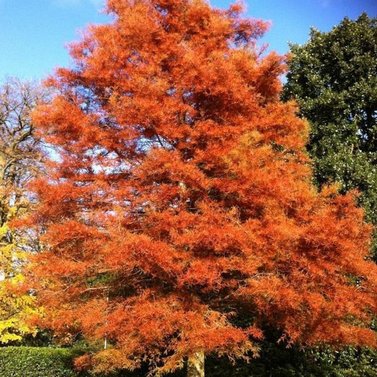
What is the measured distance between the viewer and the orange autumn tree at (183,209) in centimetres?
802

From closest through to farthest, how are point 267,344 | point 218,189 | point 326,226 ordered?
point 326,226
point 218,189
point 267,344

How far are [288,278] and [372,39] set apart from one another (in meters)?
9.99

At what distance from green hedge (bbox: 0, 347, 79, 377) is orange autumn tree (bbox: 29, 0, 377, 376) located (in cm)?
633

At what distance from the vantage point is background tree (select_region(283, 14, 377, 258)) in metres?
13.3

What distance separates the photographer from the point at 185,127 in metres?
8.98

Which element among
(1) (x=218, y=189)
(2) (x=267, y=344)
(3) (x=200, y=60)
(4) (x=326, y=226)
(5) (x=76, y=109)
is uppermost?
(3) (x=200, y=60)

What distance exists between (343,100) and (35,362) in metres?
13.7

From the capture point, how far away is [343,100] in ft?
46.3

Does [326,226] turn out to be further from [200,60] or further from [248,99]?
[200,60]

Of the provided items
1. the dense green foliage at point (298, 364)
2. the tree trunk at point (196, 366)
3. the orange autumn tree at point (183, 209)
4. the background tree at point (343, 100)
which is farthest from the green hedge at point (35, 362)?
the background tree at point (343, 100)

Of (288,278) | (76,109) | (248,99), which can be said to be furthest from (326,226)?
(76,109)

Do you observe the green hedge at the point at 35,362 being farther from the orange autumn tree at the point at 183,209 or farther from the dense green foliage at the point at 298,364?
the orange autumn tree at the point at 183,209

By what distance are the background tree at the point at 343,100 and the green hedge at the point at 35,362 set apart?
1057 cm

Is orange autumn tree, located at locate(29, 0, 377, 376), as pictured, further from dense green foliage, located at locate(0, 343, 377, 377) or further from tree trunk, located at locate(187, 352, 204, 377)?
dense green foliage, located at locate(0, 343, 377, 377)
